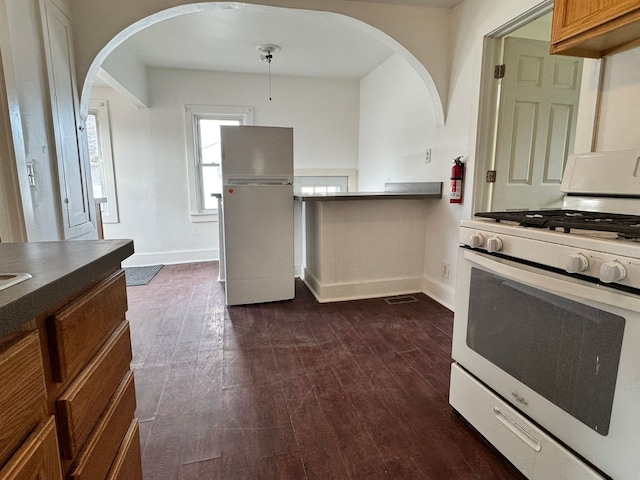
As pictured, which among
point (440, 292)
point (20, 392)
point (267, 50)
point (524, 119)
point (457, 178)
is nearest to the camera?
point (20, 392)

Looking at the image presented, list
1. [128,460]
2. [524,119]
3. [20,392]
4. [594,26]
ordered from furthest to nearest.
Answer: [524,119]
[594,26]
[128,460]
[20,392]

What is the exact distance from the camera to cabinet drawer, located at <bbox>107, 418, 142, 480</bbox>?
0.81 metres

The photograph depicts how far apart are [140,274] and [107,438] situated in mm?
3694

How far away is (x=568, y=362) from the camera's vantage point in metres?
1.03

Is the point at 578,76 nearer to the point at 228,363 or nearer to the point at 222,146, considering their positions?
the point at 222,146

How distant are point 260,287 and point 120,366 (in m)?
2.16

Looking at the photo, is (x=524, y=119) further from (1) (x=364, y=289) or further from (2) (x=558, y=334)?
(2) (x=558, y=334)

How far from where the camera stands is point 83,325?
682mm

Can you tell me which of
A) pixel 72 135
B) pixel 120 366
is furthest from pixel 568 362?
pixel 72 135

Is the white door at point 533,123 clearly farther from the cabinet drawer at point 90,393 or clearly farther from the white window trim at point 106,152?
the white window trim at point 106,152

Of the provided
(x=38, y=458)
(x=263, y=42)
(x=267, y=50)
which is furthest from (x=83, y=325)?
(x=267, y=50)

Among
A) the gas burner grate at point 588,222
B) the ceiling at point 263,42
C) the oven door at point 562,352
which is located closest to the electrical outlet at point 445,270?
the gas burner grate at point 588,222

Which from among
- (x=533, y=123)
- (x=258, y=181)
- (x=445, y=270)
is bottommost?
(x=445, y=270)

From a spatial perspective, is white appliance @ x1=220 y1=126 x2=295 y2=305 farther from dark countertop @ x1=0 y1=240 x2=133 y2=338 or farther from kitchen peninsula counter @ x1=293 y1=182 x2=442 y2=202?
dark countertop @ x1=0 y1=240 x2=133 y2=338
